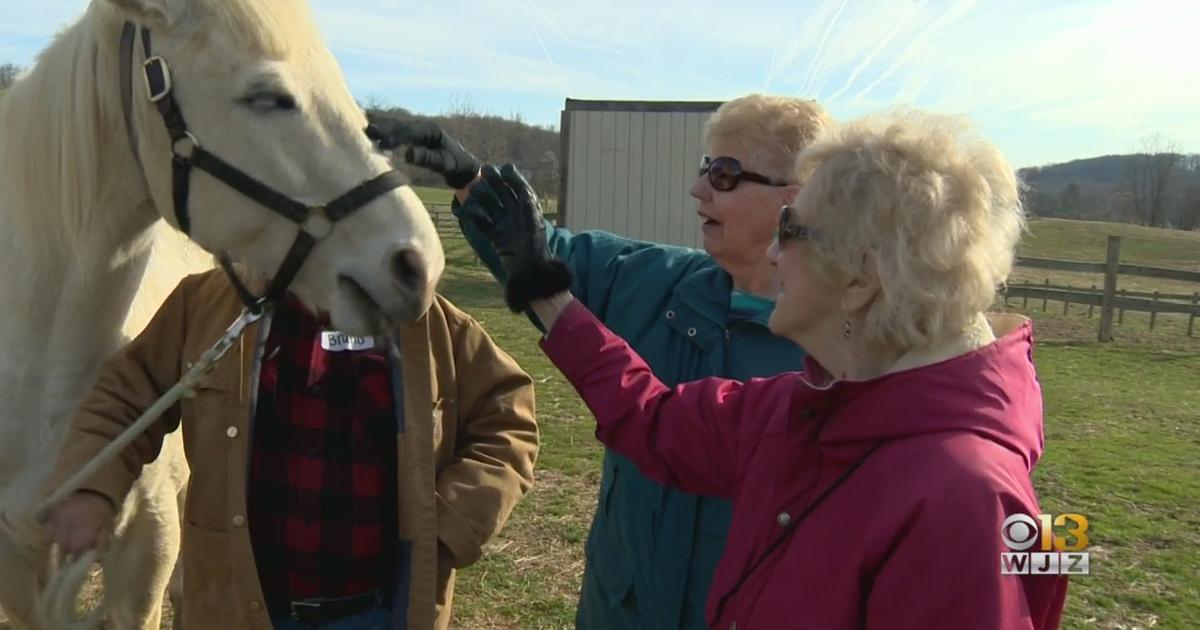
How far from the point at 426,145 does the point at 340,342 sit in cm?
49

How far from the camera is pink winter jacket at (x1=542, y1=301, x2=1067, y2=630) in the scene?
1.07 m

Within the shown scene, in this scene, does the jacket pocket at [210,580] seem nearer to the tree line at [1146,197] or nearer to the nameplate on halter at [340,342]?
the nameplate on halter at [340,342]

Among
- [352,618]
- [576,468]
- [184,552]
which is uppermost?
[184,552]

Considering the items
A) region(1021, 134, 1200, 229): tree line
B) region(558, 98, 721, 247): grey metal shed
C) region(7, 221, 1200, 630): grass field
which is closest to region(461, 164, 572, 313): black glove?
region(7, 221, 1200, 630): grass field

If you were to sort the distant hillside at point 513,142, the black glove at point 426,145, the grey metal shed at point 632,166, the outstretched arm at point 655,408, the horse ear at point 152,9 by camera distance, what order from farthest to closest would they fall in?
the distant hillside at point 513,142 < the grey metal shed at point 632,166 < the black glove at point 426,145 < the horse ear at point 152,9 < the outstretched arm at point 655,408

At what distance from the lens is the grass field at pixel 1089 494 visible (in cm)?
383

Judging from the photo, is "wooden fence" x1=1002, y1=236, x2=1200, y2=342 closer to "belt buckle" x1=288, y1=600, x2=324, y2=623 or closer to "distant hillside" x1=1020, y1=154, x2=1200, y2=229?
"belt buckle" x1=288, y1=600, x2=324, y2=623

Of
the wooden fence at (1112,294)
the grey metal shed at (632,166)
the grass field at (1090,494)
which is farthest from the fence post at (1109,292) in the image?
the grey metal shed at (632,166)

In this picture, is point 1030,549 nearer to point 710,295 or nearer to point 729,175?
point 710,295

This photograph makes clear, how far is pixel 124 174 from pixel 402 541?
1108 mm

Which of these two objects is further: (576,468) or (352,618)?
(576,468)

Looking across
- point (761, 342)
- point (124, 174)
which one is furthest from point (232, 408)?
point (761, 342)

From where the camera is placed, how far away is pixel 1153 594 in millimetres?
4008

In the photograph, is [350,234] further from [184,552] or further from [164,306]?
[184,552]
